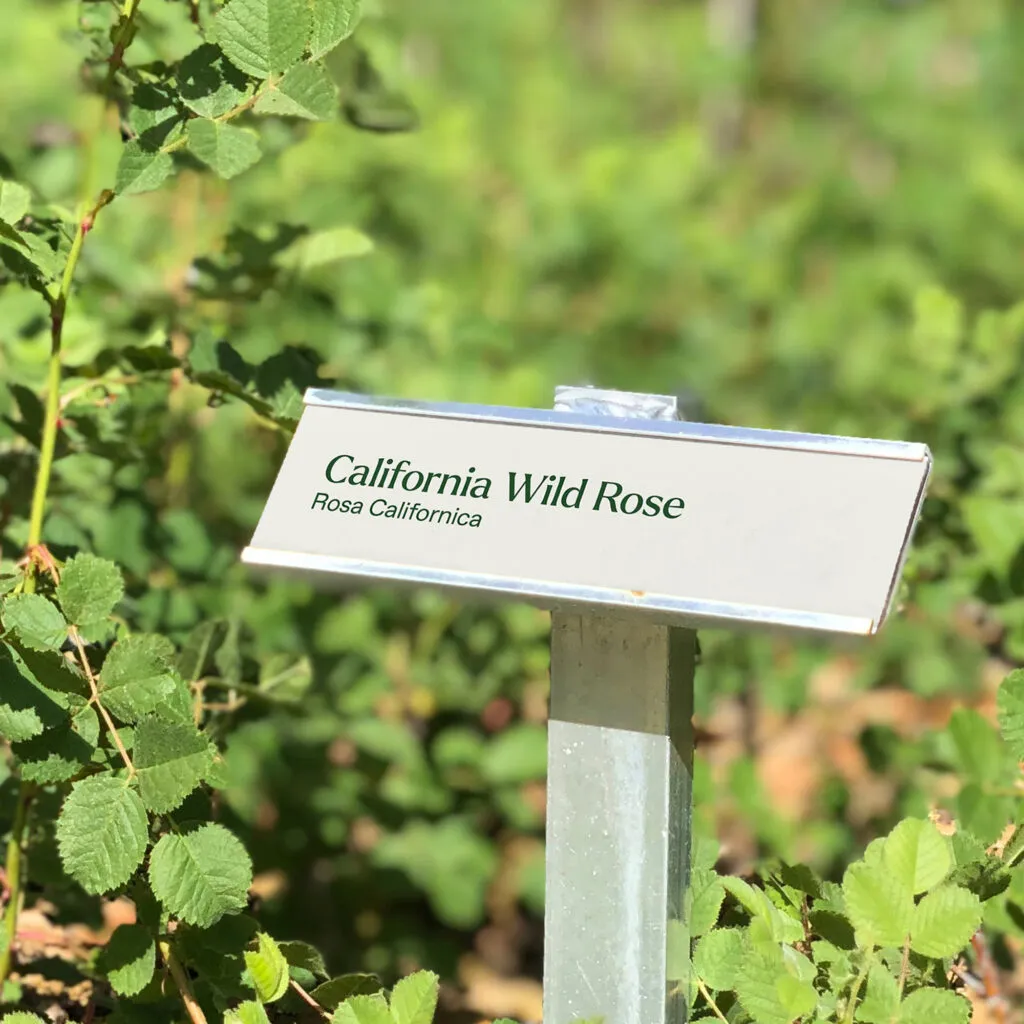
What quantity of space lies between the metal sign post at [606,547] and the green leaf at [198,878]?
7.7 inches

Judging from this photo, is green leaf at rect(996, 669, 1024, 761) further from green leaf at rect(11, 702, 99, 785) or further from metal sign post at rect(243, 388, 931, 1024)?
green leaf at rect(11, 702, 99, 785)

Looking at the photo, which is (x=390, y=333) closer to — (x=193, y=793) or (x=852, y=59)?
(x=193, y=793)

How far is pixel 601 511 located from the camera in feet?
3.22

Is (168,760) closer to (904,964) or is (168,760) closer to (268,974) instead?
(268,974)

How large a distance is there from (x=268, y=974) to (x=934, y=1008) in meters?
0.41

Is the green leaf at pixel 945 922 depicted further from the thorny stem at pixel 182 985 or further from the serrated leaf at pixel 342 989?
the thorny stem at pixel 182 985

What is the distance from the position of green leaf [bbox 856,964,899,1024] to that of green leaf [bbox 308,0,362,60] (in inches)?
27.7

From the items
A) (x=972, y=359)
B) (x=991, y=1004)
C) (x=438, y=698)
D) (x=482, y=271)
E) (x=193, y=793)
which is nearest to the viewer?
(x=193, y=793)

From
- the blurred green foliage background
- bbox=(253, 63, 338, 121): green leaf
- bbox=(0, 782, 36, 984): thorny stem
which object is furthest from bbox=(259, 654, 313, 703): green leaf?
bbox=(253, 63, 338, 121): green leaf

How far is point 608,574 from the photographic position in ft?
3.11

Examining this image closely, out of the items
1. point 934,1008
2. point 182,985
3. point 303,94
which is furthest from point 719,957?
point 303,94

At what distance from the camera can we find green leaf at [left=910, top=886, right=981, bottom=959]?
90 centimetres

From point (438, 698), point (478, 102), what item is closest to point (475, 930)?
point (438, 698)

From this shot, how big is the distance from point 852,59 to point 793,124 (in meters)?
0.41
